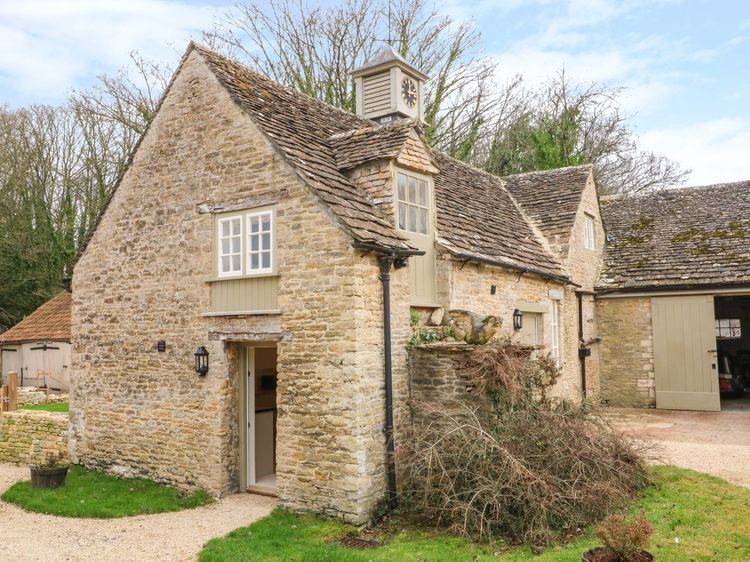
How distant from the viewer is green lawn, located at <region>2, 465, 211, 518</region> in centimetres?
946

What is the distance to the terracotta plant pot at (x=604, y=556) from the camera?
5.82 meters

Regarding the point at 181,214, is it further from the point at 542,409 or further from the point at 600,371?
the point at 600,371

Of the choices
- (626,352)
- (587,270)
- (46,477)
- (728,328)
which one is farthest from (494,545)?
(728,328)

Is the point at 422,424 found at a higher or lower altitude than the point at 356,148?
lower

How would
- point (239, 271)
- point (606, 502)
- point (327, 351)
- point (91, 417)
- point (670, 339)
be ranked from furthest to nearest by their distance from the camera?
point (670, 339) → point (91, 417) → point (239, 271) → point (327, 351) → point (606, 502)

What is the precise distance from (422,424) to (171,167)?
20.4 feet

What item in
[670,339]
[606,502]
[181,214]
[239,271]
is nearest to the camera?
[606,502]

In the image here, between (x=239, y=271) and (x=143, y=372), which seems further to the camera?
(x=143, y=372)

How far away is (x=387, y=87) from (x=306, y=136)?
15.9 feet

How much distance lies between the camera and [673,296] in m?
16.8

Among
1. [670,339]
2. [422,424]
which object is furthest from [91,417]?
[670,339]

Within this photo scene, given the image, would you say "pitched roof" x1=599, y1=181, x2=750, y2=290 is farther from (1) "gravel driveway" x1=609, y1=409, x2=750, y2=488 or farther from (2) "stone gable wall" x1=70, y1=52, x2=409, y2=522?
(2) "stone gable wall" x1=70, y1=52, x2=409, y2=522

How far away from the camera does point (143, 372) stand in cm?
1091

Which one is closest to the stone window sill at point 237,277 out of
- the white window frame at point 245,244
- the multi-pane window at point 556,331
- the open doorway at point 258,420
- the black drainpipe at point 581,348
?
the white window frame at point 245,244
